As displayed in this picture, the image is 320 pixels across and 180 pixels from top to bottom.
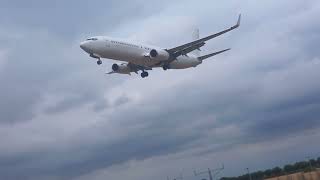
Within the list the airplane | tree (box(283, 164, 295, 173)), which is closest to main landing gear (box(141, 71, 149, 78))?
the airplane

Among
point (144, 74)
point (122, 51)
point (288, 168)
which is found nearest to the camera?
point (122, 51)

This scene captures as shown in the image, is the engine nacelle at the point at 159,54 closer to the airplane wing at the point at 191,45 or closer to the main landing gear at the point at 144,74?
the airplane wing at the point at 191,45

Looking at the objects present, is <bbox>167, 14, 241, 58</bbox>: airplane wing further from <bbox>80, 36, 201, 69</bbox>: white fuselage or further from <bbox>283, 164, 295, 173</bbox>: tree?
<bbox>283, 164, 295, 173</bbox>: tree

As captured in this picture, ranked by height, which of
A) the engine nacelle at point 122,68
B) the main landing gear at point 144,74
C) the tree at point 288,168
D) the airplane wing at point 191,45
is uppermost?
the airplane wing at point 191,45

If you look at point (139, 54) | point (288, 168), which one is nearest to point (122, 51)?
point (139, 54)

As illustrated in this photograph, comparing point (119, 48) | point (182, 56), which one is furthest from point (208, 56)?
point (119, 48)

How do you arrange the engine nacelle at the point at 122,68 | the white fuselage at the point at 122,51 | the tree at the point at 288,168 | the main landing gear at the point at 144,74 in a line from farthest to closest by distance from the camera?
the tree at the point at 288,168 → the main landing gear at the point at 144,74 → the engine nacelle at the point at 122,68 → the white fuselage at the point at 122,51

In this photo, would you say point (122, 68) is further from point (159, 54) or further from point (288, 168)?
point (288, 168)

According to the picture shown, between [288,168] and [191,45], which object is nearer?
[191,45]

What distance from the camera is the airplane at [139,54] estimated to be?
101 meters

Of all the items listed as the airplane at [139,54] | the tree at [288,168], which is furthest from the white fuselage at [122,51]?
the tree at [288,168]

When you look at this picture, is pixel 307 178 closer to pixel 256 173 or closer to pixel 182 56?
pixel 182 56

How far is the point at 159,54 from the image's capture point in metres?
106

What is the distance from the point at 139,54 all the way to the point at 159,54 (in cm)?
411
